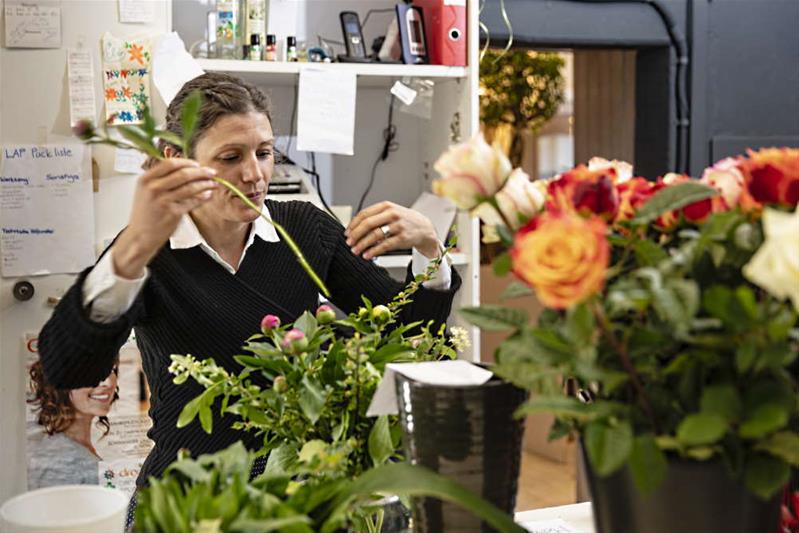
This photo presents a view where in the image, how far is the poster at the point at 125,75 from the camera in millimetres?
2555

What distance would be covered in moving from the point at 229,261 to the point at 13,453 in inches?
42.6

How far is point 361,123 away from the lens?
316 centimetres

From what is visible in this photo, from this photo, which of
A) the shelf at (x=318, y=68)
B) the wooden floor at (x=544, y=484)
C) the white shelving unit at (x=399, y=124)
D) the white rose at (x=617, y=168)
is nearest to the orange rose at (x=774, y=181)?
the white rose at (x=617, y=168)

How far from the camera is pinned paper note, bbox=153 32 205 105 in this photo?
8.43ft

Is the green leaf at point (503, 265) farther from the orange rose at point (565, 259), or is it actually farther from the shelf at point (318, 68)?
the shelf at point (318, 68)

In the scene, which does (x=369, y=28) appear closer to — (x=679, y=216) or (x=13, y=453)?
(x=13, y=453)

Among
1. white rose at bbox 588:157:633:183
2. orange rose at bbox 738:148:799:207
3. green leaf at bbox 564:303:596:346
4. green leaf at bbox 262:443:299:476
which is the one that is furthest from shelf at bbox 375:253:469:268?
green leaf at bbox 564:303:596:346

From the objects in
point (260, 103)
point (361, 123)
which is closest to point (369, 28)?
point (361, 123)

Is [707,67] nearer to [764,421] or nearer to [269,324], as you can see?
[269,324]

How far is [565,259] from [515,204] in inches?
7.1

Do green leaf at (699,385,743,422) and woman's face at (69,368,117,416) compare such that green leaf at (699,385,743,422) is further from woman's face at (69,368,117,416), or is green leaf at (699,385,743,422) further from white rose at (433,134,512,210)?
woman's face at (69,368,117,416)

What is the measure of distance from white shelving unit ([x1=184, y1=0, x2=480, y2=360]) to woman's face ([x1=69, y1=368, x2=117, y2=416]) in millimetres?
846

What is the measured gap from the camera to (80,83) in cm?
254

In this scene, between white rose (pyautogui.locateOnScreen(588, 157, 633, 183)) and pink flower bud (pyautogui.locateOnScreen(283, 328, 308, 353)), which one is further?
pink flower bud (pyautogui.locateOnScreen(283, 328, 308, 353))
